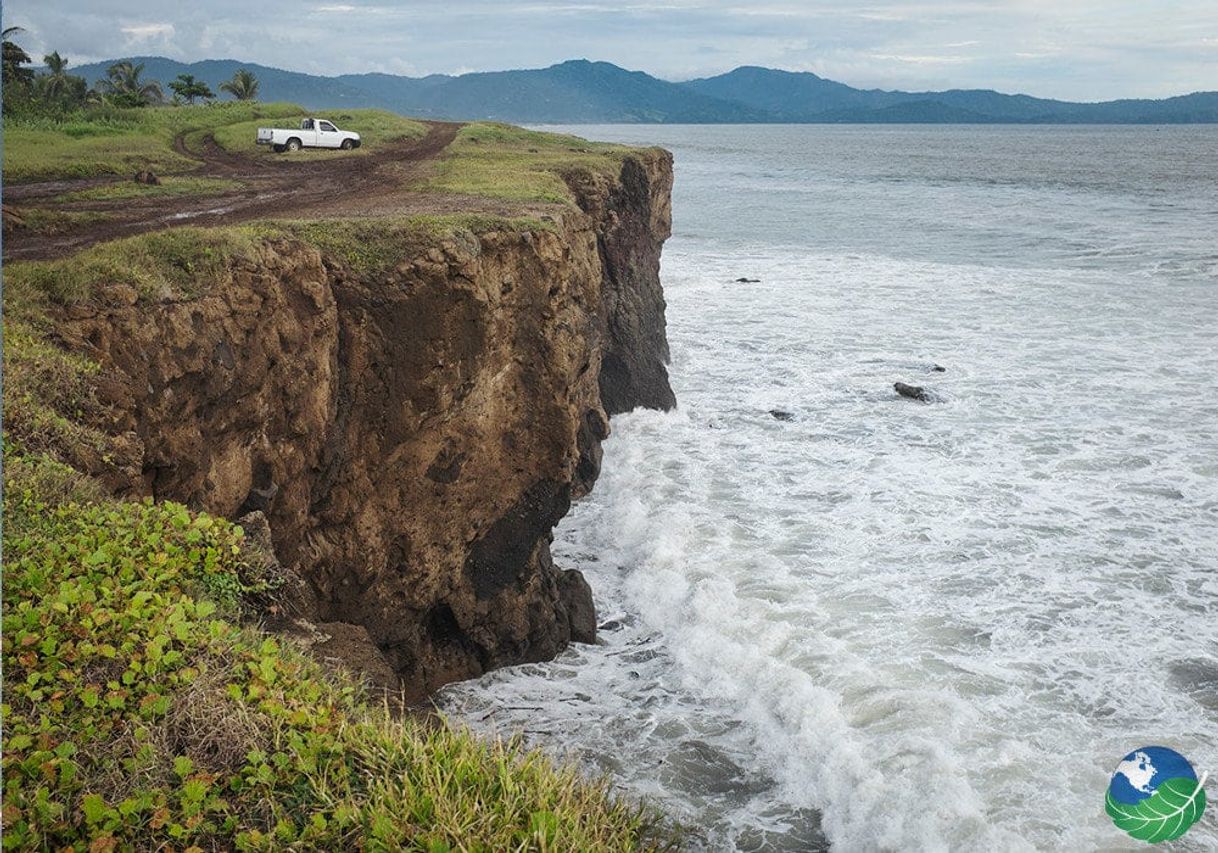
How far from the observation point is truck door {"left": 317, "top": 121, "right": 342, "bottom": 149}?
3103 centimetres

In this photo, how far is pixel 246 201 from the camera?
18984 millimetres

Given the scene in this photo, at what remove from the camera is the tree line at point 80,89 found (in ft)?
132

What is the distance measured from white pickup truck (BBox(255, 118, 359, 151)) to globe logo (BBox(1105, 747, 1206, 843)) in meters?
30.3

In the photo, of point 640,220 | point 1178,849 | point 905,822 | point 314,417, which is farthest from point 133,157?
point 1178,849

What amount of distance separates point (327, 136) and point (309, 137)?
0.57 metres

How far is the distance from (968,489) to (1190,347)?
1622cm

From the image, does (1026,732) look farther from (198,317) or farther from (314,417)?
(198,317)

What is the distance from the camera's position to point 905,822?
10.9 metres

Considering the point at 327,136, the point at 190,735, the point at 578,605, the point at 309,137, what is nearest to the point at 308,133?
the point at 309,137

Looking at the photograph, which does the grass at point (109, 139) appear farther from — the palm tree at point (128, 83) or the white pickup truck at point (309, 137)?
the palm tree at point (128, 83)

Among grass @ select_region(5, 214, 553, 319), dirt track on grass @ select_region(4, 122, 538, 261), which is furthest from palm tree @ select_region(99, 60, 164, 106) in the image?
grass @ select_region(5, 214, 553, 319)

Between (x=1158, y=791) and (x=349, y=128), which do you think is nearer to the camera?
(x=1158, y=791)

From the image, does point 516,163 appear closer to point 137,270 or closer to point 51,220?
point 51,220

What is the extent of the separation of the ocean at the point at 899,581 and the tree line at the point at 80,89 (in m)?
24.2
